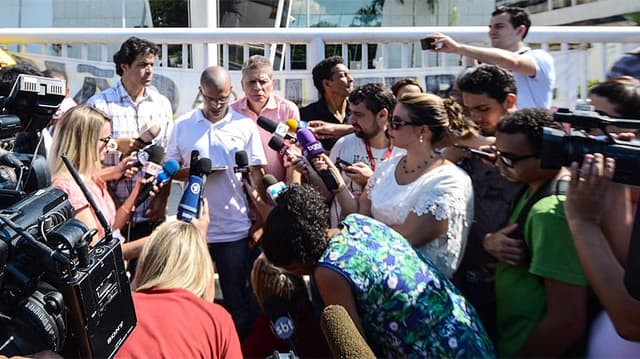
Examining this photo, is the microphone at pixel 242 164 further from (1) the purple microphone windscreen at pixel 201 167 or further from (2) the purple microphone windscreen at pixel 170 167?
(2) the purple microphone windscreen at pixel 170 167

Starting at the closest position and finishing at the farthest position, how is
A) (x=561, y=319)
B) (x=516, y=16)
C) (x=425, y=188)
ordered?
(x=561, y=319), (x=425, y=188), (x=516, y=16)

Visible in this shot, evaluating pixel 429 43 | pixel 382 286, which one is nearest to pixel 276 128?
pixel 429 43

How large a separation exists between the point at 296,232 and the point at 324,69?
199 cm

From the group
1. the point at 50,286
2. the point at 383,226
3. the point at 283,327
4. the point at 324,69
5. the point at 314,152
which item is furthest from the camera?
the point at 324,69

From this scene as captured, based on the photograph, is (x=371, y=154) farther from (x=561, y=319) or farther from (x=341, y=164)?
(x=561, y=319)

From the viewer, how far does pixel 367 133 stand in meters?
3.46

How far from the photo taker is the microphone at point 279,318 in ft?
7.96

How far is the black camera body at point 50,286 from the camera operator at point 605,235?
134 cm

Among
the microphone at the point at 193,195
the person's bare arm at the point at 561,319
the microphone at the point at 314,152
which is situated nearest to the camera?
the person's bare arm at the point at 561,319

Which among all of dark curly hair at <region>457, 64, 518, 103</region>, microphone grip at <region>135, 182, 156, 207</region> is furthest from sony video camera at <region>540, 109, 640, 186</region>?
microphone grip at <region>135, 182, 156, 207</region>

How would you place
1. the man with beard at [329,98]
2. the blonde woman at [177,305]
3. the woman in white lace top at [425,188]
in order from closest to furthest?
the blonde woman at [177,305], the woman in white lace top at [425,188], the man with beard at [329,98]

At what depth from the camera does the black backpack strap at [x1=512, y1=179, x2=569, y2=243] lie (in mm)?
2193

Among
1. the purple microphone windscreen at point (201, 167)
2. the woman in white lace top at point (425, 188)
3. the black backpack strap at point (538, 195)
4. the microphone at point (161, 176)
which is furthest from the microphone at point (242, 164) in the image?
the black backpack strap at point (538, 195)


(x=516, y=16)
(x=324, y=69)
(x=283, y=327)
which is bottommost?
(x=283, y=327)
